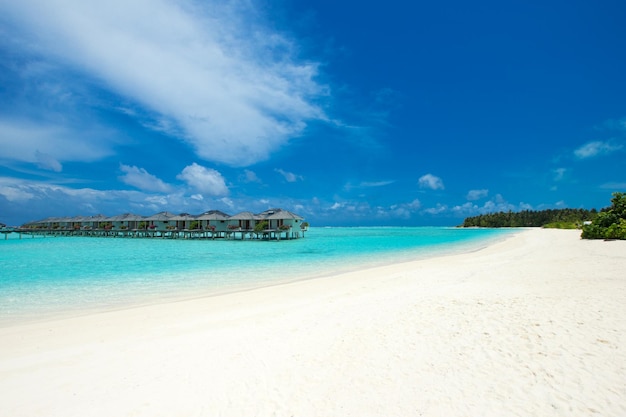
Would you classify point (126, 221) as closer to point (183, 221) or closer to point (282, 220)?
point (183, 221)

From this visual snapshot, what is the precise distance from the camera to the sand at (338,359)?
9.75ft

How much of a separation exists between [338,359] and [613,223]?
1008 inches

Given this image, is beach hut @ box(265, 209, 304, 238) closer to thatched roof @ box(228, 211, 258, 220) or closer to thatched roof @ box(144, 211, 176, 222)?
thatched roof @ box(228, 211, 258, 220)

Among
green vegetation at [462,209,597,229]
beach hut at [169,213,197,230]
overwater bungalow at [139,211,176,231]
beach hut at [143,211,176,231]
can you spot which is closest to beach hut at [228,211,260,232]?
beach hut at [169,213,197,230]

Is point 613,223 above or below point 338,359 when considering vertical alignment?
above

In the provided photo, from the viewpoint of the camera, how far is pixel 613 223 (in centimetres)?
2125

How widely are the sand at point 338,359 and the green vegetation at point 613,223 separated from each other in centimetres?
1852

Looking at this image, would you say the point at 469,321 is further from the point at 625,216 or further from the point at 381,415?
the point at 625,216

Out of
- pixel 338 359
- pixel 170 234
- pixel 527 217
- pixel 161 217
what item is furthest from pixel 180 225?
pixel 527 217

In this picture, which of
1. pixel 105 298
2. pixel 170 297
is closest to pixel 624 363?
pixel 170 297

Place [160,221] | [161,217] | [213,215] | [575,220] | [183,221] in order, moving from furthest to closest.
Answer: [575,220] < [160,221] < [161,217] < [183,221] < [213,215]

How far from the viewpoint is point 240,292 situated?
9.06m

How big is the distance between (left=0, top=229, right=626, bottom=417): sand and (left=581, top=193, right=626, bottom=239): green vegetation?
1852cm

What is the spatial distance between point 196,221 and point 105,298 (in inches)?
1420
